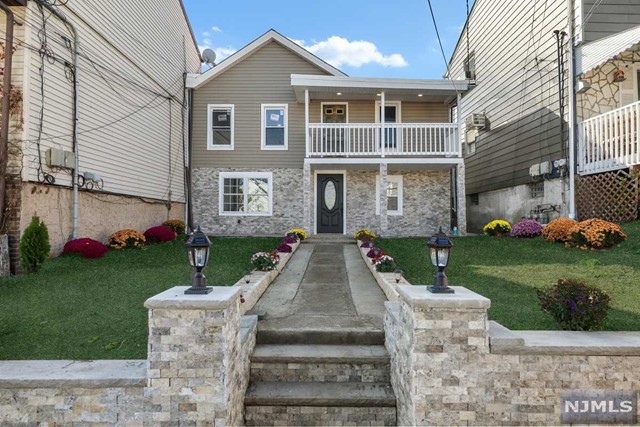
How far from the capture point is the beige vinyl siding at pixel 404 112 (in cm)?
1305

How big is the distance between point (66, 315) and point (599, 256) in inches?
332

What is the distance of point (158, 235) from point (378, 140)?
23.0 ft

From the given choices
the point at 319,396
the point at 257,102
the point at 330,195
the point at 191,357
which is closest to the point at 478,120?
the point at 330,195

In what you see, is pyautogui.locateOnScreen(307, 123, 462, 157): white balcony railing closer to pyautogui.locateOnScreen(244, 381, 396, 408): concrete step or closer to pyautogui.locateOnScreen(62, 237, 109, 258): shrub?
pyautogui.locateOnScreen(62, 237, 109, 258): shrub

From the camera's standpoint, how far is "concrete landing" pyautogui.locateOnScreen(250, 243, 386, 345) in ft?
12.9

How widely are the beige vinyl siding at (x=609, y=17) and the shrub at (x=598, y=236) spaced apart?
4.90m

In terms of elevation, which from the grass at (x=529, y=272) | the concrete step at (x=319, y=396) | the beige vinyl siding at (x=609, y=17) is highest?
the beige vinyl siding at (x=609, y=17)

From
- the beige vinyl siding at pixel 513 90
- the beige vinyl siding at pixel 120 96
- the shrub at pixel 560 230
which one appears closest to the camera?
the beige vinyl siding at pixel 120 96

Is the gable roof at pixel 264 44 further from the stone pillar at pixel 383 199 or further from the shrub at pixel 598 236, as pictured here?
the shrub at pixel 598 236

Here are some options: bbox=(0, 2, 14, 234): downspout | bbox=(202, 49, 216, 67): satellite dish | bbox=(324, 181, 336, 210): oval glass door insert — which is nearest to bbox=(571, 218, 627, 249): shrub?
bbox=(324, 181, 336, 210): oval glass door insert

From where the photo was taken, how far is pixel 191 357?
9.14 feet

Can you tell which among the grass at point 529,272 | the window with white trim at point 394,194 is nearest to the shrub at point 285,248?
the grass at point 529,272

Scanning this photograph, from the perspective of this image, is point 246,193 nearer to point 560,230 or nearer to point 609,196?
point 560,230

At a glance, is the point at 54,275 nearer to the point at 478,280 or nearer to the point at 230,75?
the point at 478,280
